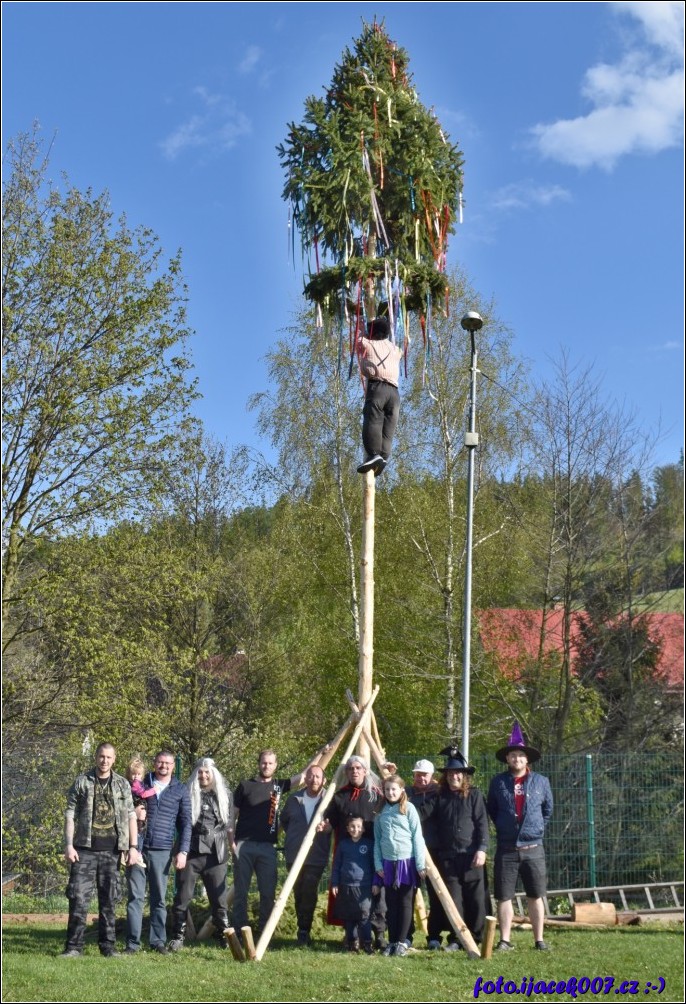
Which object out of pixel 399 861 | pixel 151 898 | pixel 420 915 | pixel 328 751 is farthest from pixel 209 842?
pixel 420 915

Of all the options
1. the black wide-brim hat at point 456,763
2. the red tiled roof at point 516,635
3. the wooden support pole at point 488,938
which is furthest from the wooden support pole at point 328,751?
the red tiled roof at point 516,635

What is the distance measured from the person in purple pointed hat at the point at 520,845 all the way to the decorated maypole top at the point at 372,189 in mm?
4790

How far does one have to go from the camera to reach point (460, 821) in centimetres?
942

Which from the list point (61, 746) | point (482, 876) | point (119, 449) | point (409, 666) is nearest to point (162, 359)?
point (119, 449)

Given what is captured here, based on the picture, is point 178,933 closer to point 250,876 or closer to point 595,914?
point 250,876

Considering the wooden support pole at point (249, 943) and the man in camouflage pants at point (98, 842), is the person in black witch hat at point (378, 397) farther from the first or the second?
the wooden support pole at point (249, 943)

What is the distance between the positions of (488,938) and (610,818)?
282 inches

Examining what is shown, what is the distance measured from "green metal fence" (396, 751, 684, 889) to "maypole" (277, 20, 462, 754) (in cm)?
594

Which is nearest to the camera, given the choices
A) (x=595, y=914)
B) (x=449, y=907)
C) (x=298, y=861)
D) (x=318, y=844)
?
(x=449, y=907)

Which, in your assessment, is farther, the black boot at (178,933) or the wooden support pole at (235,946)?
the black boot at (178,933)

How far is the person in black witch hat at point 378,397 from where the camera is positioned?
10.1 metres

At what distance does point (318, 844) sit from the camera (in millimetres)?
9898

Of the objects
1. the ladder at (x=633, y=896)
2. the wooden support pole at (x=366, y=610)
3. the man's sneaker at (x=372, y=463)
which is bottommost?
the ladder at (x=633, y=896)

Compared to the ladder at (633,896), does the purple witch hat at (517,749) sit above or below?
above
